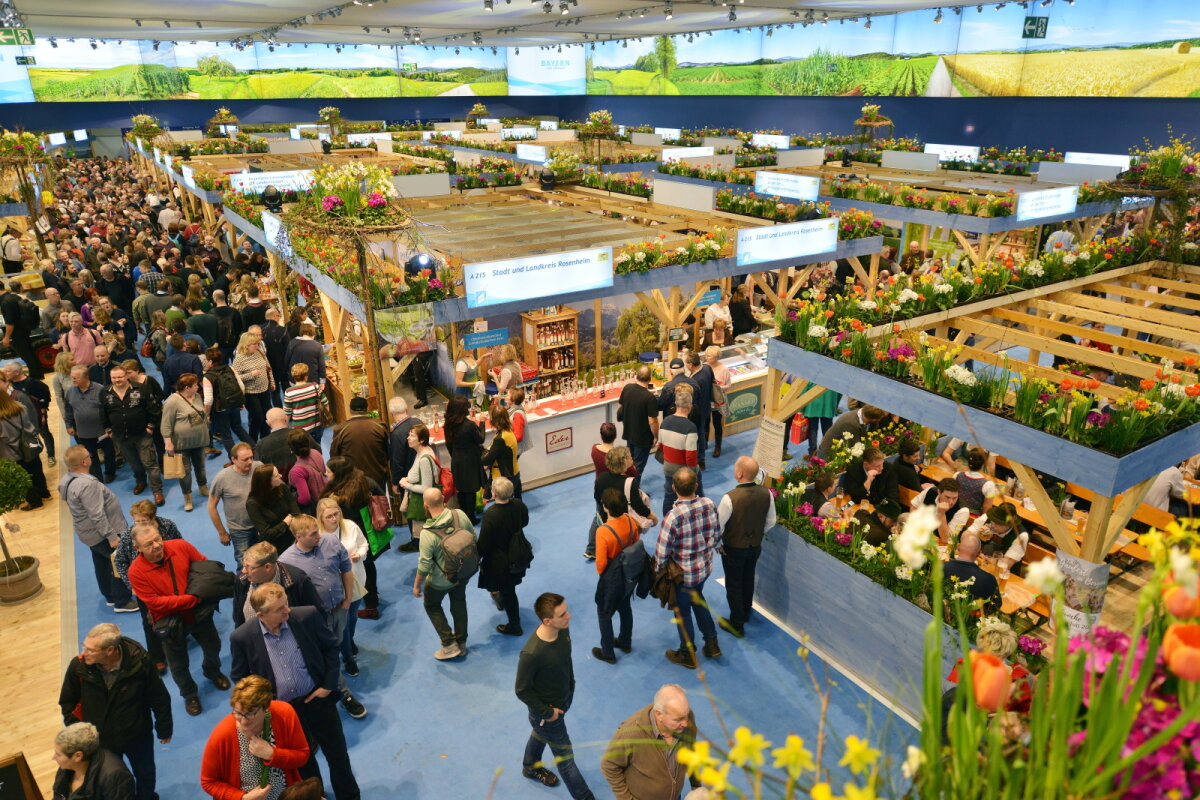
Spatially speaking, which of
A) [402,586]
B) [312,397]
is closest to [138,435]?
[312,397]

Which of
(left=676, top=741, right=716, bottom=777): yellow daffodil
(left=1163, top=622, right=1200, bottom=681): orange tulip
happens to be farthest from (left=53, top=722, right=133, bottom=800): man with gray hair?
(left=1163, top=622, right=1200, bottom=681): orange tulip

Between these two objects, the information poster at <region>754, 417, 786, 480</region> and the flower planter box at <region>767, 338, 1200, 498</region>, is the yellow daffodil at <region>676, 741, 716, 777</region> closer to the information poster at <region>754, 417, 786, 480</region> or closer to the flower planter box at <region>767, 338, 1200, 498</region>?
the flower planter box at <region>767, 338, 1200, 498</region>

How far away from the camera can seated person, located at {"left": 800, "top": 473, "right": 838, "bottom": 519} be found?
5.11 meters

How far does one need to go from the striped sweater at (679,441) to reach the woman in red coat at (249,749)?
3.60 metres

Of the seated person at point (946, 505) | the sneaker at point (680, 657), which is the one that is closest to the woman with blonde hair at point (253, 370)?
the sneaker at point (680, 657)

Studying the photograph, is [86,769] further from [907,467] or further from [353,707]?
[907,467]

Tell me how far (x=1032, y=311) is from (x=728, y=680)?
15.8ft

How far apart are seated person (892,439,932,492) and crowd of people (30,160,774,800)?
1413 millimetres

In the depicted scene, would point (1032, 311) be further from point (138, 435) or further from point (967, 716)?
point (138, 435)

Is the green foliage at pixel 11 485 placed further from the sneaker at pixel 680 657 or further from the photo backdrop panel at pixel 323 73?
the photo backdrop panel at pixel 323 73

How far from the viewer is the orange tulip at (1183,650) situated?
1.02 metres

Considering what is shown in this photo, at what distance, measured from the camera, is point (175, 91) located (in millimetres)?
31766

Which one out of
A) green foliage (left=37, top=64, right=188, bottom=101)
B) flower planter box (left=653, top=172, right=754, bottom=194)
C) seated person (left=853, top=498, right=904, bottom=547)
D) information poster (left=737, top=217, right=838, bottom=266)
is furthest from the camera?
green foliage (left=37, top=64, right=188, bottom=101)

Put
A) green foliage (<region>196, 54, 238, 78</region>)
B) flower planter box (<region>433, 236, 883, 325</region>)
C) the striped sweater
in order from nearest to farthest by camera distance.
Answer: the striped sweater
flower planter box (<region>433, 236, 883, 325</region>)
green foliage (<region>196, 54, 238, 78</region>)
